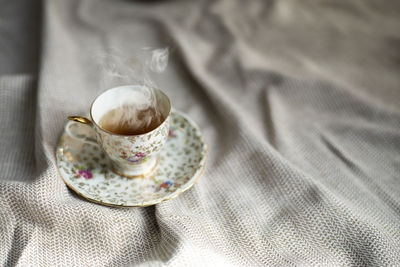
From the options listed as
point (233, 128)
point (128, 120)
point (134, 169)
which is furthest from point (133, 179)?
point (233, 128)

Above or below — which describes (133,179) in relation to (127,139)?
below

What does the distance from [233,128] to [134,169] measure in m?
0.26

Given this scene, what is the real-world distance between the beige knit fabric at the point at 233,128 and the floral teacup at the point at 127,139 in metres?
0.09

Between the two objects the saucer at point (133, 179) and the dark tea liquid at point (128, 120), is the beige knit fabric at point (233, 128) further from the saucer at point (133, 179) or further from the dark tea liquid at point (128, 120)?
the dark tea liquid at point (128, 120)

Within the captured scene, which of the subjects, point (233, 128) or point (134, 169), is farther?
point (233, 128)

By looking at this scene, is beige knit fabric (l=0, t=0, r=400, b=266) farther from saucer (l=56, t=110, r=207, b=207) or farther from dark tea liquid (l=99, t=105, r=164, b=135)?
dark tea liquid (l=99, t=105, r=164, b=135)

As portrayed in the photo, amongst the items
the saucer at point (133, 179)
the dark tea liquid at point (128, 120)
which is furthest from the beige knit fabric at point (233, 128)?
the dark tea liquid at point (128, 120)

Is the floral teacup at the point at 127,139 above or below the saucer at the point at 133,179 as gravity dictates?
above

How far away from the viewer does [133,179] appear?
0.77m

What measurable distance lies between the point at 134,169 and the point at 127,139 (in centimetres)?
9

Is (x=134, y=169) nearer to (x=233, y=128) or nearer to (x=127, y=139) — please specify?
(x=127, y=139)

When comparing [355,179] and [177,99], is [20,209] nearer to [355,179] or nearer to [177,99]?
[177,99]

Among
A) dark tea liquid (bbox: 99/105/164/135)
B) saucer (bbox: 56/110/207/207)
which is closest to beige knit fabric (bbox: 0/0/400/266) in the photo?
saucer (bbox: 56/110/207/207)

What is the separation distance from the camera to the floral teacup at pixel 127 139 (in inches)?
28.0
